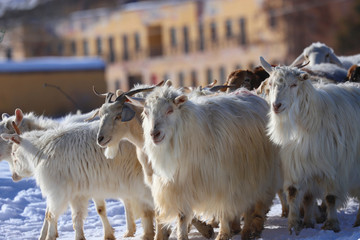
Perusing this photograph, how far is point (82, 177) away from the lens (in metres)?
10.3

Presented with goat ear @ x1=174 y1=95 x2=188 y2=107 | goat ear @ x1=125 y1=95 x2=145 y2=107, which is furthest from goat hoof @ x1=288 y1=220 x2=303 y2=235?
goat ear @ x1=125 y1=95 x2=145 y2=107

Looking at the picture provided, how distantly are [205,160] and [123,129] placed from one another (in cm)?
107

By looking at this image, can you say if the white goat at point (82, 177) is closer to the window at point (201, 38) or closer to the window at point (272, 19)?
the window at point (272, 19)

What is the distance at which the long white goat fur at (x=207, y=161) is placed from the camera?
934cm

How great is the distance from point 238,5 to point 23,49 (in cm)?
1656

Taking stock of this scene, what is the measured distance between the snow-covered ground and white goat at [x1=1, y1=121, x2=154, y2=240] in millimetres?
670

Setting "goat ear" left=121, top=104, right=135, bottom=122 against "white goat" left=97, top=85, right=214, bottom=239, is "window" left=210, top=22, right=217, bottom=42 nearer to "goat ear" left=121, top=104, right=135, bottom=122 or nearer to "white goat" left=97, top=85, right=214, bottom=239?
"white goat" left=97, top=85, right=214, bottom=239

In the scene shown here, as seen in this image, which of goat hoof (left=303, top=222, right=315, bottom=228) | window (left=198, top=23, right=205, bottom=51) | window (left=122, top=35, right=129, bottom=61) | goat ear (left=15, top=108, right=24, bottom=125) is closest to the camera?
goat hoof (left=303, top=222, right=315, bottom=228)

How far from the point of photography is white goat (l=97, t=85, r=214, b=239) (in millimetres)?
9773

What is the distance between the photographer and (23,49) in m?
59.7

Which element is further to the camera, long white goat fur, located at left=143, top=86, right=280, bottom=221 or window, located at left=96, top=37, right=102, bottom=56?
window, located at left=96, top=37, right=102, bottom=56

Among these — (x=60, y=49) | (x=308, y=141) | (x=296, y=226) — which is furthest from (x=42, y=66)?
(x=60, y=49)

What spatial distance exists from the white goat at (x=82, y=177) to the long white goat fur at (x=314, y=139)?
5.86 ft

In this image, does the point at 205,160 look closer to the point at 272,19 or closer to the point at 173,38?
the point at 272,19
